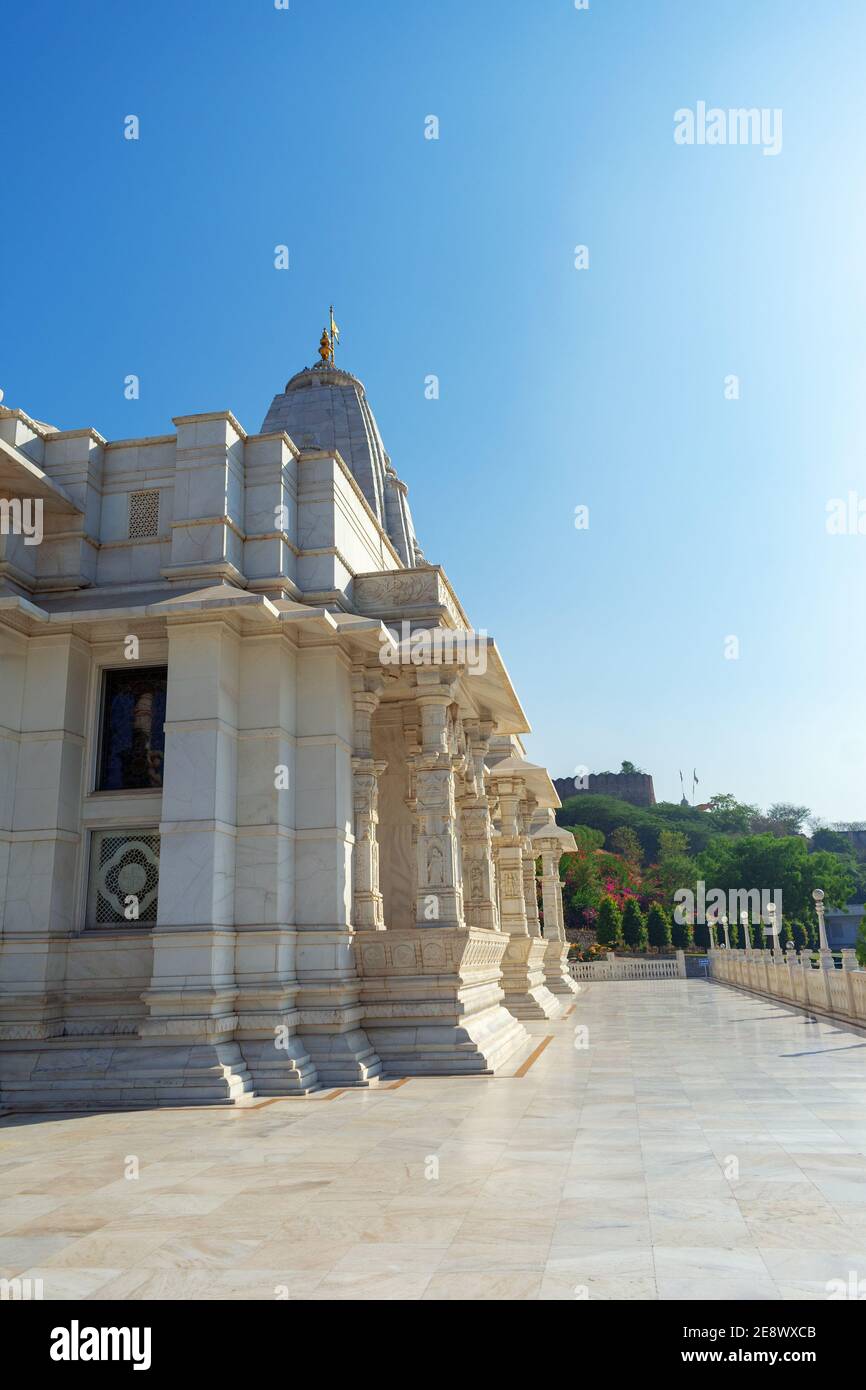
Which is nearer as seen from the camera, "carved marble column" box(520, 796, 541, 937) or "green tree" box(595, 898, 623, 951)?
"carved marble column" box(520, 796, 541, 937)

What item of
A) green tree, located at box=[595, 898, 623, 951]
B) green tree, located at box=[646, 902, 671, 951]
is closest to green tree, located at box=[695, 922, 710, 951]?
green tree, located at box=[646, 902, 671, 951]

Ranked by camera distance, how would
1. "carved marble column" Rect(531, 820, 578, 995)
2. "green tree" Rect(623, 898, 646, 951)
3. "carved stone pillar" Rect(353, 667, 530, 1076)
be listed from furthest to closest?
"green tree" Rect(623, 898, 646, 951)
"carved marble column" Rect(531, 820, 578, 995)
"carved stone pillar" Rect(353, 667, 530, 1076)

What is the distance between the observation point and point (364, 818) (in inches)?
576

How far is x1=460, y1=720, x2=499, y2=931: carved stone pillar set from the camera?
19.8m

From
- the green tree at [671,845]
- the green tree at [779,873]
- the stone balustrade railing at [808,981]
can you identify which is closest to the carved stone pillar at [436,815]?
the stone balustrade railing at [808,981]

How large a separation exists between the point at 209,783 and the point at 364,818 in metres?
2.78

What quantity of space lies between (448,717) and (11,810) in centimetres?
693

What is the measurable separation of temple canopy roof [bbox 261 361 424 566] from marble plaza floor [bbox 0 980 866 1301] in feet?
62.0

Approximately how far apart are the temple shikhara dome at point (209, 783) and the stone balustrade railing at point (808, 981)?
7651 millimetres

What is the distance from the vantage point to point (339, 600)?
49.8 feet

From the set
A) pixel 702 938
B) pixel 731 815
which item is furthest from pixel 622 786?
pixel 702 938

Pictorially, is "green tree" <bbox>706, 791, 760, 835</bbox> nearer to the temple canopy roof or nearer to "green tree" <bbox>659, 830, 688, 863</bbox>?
"green tree" <bbox>659, 830, 688, 863</bbox>

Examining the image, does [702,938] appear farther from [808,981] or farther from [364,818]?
[364,818]
